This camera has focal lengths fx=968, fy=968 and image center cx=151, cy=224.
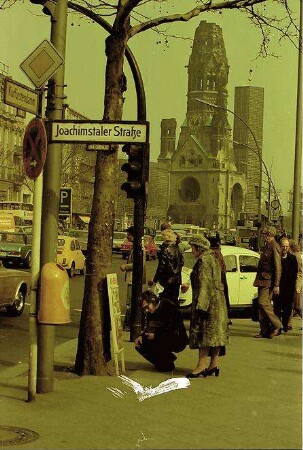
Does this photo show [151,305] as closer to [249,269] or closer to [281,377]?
[281,377]

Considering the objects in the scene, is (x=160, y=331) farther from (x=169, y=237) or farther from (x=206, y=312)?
(x=169, y=237)

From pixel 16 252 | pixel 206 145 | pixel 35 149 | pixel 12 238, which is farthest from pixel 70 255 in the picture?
pixel 35 149

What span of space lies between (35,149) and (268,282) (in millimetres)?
6896

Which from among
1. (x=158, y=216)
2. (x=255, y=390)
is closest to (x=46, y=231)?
(x=255, y=390)

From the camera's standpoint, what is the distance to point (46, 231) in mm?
9023

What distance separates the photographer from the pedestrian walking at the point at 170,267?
10.9 meters

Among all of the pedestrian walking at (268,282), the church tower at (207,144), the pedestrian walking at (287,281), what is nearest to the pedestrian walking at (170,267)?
the church tower at (207,144)

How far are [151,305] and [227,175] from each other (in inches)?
1315

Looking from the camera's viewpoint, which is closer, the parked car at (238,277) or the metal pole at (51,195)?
the metal pole at (51,195)

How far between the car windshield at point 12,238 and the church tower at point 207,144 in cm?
633

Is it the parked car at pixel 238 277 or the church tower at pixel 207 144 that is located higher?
the church tower at pixel 207 144

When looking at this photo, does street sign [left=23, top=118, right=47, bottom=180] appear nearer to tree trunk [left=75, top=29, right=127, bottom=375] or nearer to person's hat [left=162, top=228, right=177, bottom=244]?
tree trunk [left=75, top=29, right=127, bottom=375]

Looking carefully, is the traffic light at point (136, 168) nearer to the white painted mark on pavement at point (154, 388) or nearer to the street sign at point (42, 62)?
the white painted mark on pavement at point (154, 388)

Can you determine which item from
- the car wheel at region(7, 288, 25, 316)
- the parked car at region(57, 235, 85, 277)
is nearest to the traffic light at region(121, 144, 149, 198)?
the car wheel at region(7, 288, 25, 316)
